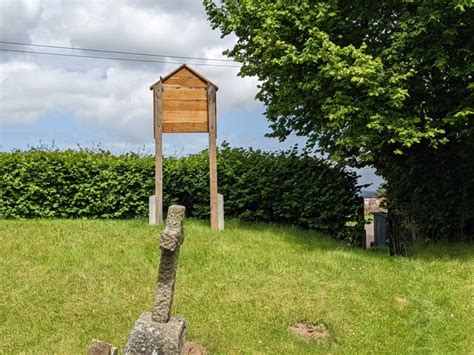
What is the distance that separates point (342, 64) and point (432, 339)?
4955mm

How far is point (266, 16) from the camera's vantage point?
35.3ft

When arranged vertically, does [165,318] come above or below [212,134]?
below

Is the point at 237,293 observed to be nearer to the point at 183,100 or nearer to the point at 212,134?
the point at 212,134

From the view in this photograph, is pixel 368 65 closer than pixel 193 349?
No

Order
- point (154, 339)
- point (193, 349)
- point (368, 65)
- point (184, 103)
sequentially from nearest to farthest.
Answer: point (154, 339)
point (193, 349)
point (368, 65)
point (184, 103)

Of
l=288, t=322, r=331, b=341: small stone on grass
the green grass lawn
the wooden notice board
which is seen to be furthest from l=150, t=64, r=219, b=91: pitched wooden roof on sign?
l=288, t=322, r=331, b=341: small stone on grass

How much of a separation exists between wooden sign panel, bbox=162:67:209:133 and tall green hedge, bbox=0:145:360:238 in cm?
189

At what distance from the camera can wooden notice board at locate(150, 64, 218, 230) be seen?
36.4ft

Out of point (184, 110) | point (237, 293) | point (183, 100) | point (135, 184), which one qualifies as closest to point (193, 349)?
point (237, 293)

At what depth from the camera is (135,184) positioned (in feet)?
42.7

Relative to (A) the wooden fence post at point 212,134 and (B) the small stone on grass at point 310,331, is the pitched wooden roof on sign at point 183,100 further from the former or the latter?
(B) the small stone on grass at point 310,331

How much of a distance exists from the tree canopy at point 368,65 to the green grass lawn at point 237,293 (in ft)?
7.91

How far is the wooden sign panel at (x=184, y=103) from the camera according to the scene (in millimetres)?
11148

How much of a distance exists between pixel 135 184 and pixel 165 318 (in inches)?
318
